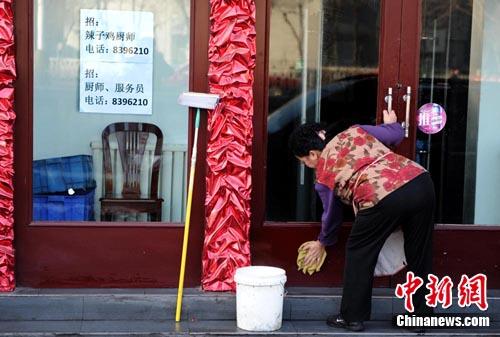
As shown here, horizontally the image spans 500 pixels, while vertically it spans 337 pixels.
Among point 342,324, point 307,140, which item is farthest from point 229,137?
point 342,324

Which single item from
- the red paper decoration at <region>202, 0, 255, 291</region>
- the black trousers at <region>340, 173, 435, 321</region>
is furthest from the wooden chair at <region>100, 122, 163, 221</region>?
the black trousers at <region>340, 173, 435, 321</region>

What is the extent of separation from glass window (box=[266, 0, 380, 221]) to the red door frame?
55 cm

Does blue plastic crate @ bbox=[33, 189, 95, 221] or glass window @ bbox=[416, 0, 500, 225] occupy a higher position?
glass window @ bbox=[416, 0, 500, 225]

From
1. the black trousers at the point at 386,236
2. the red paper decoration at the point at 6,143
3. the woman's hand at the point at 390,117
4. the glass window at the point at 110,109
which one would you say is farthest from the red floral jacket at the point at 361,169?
the red paper decoration at the point at 6,143

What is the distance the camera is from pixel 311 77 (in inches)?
236

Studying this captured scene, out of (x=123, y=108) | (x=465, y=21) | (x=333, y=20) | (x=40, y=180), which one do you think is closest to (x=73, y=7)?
(x=123, y=108)

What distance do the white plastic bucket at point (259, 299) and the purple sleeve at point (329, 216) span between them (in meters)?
0.49

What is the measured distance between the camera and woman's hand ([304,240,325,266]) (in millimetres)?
5637

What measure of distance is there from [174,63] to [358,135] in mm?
1507

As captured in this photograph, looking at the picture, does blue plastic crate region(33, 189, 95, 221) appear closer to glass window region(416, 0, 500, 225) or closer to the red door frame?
the red door frame

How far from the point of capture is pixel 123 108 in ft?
19.0

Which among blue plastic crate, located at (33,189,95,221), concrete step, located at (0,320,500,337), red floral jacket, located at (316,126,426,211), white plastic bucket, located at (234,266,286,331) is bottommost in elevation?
concrete step, located at (0,320,500,337)

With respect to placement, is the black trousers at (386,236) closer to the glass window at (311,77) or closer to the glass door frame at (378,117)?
the glass door frame at (378,117)

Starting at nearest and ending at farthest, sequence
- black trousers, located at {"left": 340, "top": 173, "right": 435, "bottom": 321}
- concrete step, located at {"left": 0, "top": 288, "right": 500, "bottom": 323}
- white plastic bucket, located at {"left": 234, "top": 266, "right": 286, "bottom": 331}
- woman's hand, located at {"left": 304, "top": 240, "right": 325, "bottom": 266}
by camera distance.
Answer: black trousers, located at {"left": 340, "top": 173, "right": 435, "bottom": 321}, white plastic bucket, located at {"left": 234, "top": 266, "right": 286, "bottom": 331}, concrete step, located at {"left": 0, "top": 288, "right": 500, "bottom": 323}, woman's hand, located at {"left": 304, "top": 240, "right": 325, "bottom": 266}
